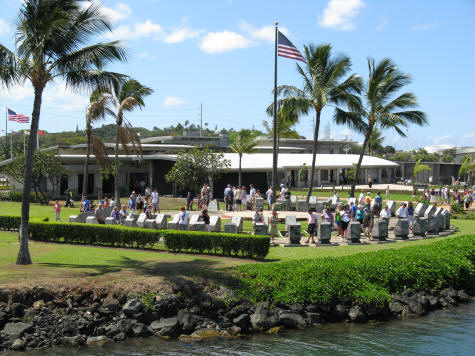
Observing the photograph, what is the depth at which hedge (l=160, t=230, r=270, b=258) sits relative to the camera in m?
16.5

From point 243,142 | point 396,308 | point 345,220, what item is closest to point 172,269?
point 396,308

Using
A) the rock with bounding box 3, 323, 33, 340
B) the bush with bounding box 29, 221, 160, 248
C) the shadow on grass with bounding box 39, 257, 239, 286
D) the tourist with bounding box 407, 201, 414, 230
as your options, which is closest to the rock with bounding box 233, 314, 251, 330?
the shadow on grass with bounding box 39, 257, 239, 286

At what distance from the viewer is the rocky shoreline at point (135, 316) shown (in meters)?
11.2

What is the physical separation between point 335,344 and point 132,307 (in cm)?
Result: 488

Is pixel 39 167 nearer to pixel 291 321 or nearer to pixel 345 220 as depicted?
pixel 345 220

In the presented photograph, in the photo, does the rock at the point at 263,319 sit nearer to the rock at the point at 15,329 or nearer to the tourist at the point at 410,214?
the rock at the point at 15,329

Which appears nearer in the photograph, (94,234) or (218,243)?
(218,243)

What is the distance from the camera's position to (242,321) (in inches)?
485

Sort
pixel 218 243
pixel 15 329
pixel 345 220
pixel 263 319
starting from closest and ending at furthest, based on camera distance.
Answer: pixel 15 329 → pixel 263 319 → pixel 218 243 → pixel 345 220

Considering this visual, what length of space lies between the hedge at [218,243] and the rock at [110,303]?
5.48m

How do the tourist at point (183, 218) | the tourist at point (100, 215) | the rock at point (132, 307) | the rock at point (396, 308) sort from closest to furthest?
the rock at point (132, 307) < the rock at point (396, 308) < the tourist at point (183, 218) < the tourist at point (100, 215)

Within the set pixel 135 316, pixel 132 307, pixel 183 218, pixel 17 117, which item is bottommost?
pixel 135 316

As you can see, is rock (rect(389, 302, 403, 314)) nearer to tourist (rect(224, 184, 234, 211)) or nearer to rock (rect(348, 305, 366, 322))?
rock (rect(348, 305, 366, 322))

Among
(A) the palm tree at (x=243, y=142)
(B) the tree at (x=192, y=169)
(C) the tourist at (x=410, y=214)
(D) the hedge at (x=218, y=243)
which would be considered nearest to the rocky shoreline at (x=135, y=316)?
(D) the hedge at (x=218, y=243)
